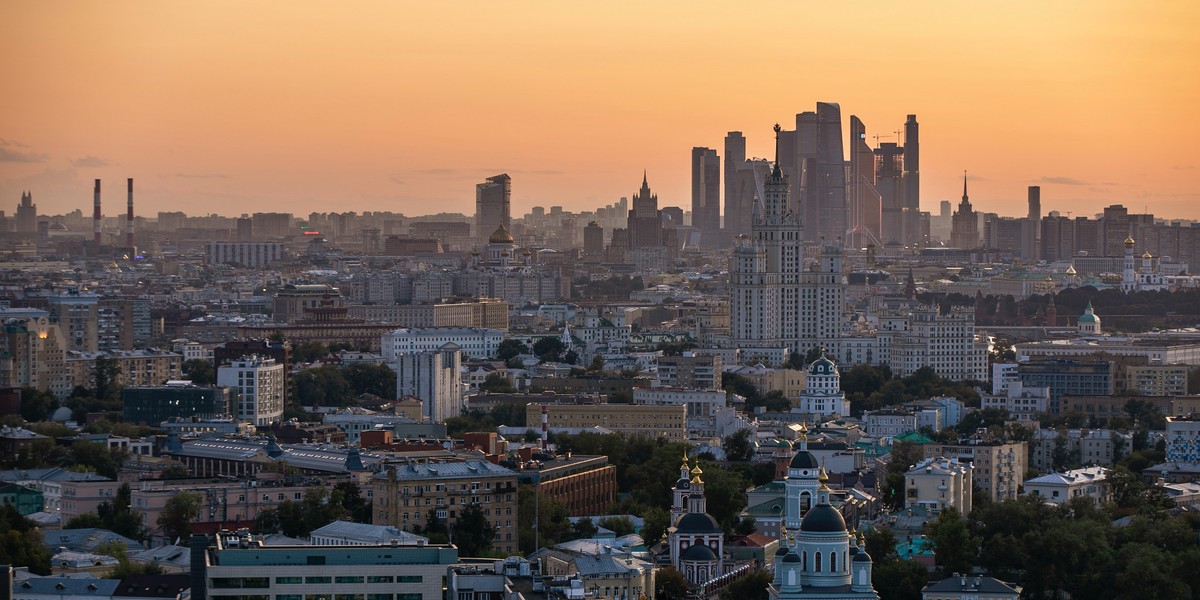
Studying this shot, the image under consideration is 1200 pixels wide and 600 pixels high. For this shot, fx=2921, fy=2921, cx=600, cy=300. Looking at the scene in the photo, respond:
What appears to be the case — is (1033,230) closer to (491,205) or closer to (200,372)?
(491,205)

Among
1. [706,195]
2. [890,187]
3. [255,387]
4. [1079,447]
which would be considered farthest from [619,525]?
[890,187]

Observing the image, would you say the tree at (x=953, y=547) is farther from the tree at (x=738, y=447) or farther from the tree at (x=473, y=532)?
the tree at (x=738, y=447)

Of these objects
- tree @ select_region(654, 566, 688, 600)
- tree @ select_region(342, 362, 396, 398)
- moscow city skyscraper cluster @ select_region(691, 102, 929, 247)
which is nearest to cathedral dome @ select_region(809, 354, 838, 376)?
tree @ select_region(342, 362, 396, 398)

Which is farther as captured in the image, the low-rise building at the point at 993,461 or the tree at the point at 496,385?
the tree at the point at 496,385

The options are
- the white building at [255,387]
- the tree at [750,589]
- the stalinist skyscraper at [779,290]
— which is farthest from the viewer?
the stalinist skyscraper at [779,290]

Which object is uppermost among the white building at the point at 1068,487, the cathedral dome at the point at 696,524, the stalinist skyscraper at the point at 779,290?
the stalinist skyscraper at the point at 779,290

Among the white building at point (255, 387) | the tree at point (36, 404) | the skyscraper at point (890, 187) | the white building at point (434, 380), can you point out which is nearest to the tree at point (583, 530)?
the white building at point (255, 387)
